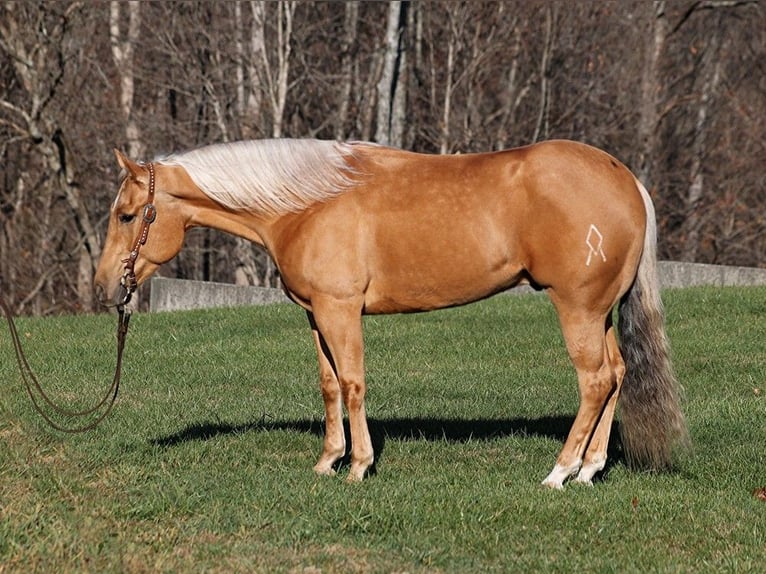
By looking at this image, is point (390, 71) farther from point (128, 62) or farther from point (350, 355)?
point (350, 355)

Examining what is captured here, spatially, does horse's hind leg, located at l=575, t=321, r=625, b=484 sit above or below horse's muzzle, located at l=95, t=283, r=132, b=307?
below

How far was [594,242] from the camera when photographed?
256 inches

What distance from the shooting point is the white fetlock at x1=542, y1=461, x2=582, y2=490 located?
6709mm

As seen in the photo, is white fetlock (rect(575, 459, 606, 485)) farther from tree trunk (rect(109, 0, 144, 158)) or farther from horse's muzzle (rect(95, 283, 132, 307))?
tree trunk (rect(109, 0, 144, 158))

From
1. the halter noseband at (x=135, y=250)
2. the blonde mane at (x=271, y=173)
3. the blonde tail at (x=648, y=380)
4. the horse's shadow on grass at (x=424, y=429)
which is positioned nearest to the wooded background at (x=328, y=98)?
the horse's shadow on grass at (x=424, y=429)

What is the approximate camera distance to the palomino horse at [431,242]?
6.57m

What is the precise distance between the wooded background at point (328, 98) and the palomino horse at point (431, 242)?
1186 cm

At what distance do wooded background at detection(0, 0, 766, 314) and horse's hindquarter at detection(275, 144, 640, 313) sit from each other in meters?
12.0

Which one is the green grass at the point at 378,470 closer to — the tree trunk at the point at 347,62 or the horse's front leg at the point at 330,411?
the horse's front leg at the point at 330,411

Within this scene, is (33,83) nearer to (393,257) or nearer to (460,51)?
(460,51)

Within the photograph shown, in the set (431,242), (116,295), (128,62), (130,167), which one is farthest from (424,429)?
(128,62)

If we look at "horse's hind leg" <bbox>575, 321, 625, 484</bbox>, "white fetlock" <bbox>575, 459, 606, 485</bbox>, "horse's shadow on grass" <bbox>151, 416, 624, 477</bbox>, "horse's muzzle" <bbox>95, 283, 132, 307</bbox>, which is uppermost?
"horse's muzzle" <bbox>95, 283, 132, 307</bbox>

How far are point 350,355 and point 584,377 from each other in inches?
53.9

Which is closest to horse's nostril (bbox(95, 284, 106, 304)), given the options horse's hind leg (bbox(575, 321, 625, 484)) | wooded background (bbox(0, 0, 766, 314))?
horse's hind leg (bbox(575, 321, 625, 484))
